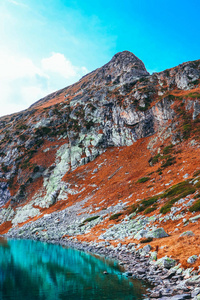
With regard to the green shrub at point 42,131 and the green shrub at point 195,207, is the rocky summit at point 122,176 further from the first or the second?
the green shrub at point 42,131

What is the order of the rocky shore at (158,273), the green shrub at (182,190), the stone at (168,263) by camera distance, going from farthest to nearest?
the green shrub at (182,190) → the stone at (168,263) → the rocky shore at (158,273)

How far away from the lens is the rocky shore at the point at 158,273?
12.5 metres

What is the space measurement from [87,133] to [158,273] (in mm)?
76759

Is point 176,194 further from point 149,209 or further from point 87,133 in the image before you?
point 87,133

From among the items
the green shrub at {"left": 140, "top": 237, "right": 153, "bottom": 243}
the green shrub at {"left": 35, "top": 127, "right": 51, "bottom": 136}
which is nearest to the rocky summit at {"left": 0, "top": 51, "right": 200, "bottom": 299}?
the green shrub at {"left": 140, "top": 237, "right": 153, "bottom": 243}

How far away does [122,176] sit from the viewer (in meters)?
59.8

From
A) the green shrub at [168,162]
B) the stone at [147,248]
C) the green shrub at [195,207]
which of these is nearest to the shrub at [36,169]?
the green shrub at [168,162]

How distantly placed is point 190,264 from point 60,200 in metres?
55.2

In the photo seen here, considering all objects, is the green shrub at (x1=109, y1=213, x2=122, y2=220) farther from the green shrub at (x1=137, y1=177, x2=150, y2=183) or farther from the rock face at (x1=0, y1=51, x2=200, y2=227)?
the rock face at (x1=0, y1=51, x2=200, y2=227)

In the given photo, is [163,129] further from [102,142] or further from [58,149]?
[58,149]

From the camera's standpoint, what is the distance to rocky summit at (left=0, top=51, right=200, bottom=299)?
2138 cm

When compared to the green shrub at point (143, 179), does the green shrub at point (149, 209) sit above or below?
below

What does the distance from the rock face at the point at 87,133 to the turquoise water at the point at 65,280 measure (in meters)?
40.7

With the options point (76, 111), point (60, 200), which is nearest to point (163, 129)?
point (60, 200)
